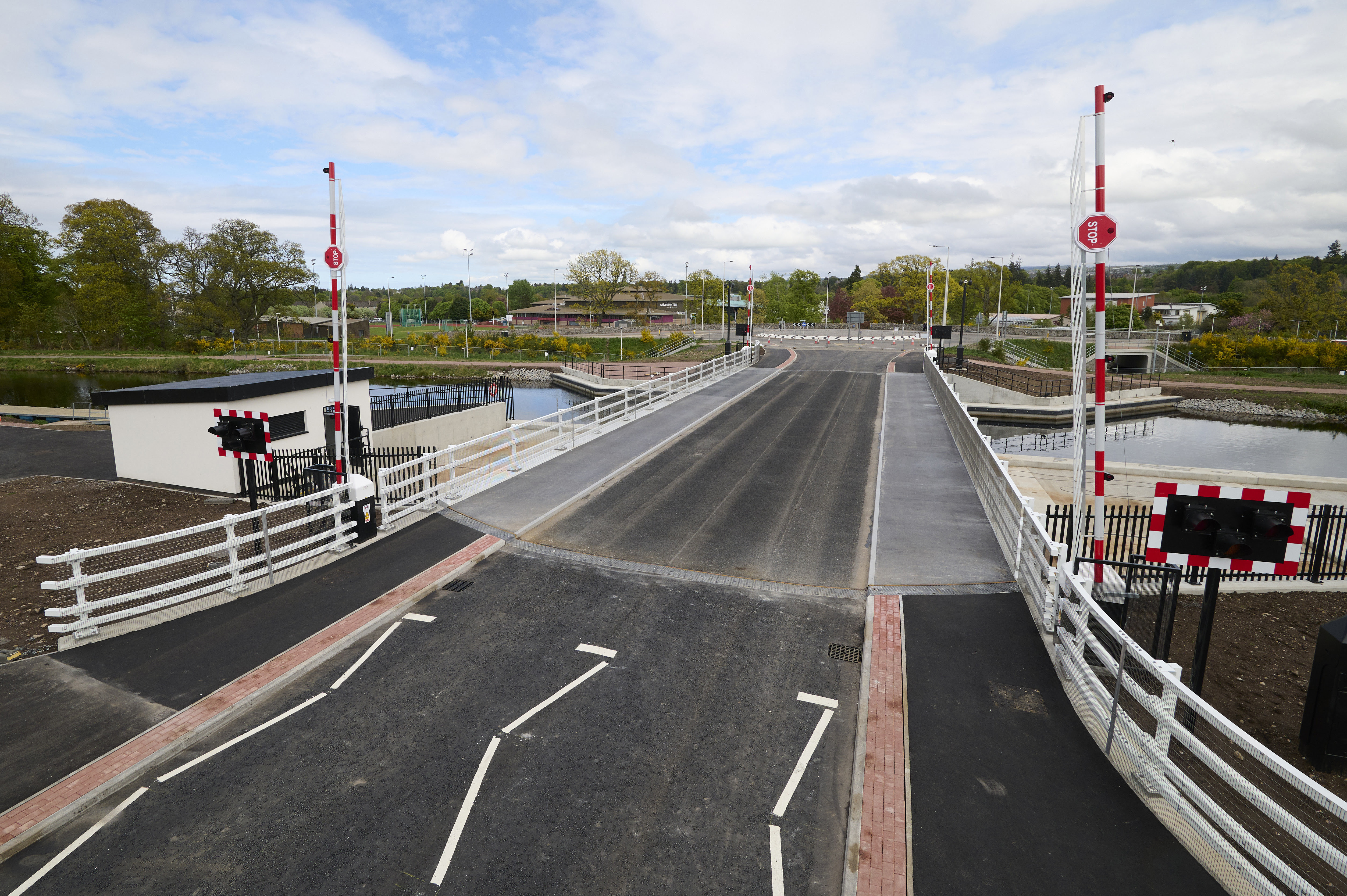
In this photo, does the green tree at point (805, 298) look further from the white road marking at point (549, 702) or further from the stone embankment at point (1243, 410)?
the white road marking at point (549, 702)

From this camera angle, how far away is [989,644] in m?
8.99

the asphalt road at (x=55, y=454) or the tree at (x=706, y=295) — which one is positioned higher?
the tree at (x=706, y=295)

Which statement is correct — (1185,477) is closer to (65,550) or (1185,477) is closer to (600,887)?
(600,887)

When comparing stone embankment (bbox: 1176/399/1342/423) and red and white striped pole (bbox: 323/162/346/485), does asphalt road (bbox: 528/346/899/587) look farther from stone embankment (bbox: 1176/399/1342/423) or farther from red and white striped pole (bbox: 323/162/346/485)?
stone embankment (bbox: 1176/399/1342/423)

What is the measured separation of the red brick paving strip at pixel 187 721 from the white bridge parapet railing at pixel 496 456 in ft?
11.7

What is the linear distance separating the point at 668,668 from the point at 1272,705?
7.35 metres

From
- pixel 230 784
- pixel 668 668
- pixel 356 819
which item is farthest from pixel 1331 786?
pixel 230 784

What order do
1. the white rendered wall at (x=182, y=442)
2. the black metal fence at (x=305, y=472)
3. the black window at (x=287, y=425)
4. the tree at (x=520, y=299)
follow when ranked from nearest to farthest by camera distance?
1. the black metal fence at (x=305, y=472)
2. the white rendered wall at (x=182, y=442)
3. the black window at (x=287, y=425)
4. the tree at (x=520, y=299)

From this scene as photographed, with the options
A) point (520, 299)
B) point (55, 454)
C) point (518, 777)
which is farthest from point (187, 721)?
point (520, 299)

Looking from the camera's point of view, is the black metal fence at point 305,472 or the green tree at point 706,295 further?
the green tree at point 706,295

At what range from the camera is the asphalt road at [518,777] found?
5.44 m

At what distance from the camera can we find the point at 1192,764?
6.77 m

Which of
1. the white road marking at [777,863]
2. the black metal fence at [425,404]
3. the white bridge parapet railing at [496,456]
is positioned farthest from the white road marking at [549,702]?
the black metal fence at [425,404]

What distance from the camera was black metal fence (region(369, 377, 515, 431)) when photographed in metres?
28.9
